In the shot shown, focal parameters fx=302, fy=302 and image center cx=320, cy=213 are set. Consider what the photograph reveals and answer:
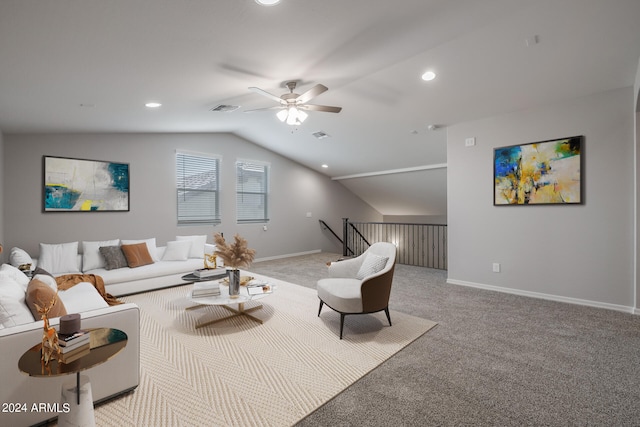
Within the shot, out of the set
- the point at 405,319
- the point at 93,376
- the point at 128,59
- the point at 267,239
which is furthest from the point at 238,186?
the point at 93,376

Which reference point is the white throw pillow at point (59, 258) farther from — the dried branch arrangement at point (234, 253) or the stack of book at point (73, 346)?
the stack of book at point (73, 346)

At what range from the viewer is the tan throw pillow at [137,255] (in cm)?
473

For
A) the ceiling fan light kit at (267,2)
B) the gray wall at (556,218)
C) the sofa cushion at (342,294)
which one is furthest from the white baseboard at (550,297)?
the ceiling fan light kit at (267,2)

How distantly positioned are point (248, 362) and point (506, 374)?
2.02 m

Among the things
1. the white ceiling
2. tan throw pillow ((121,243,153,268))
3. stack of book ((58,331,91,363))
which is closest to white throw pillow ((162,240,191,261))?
tan throw pillow ((121,243,153,268))

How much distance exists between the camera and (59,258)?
443cm

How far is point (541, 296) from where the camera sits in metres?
4.22

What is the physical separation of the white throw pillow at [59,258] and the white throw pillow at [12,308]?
8.99 ft

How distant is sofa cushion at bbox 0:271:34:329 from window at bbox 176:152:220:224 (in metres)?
4.32

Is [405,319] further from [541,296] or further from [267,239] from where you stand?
[267,239]

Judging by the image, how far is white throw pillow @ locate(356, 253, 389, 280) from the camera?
10.9 ft

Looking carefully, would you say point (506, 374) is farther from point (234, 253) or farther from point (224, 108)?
point (224, 108)

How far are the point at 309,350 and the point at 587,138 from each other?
4.29 m

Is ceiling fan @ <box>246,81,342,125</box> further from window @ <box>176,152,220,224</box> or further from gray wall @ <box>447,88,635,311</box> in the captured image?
window @ <box>176,152,220,224</box>
